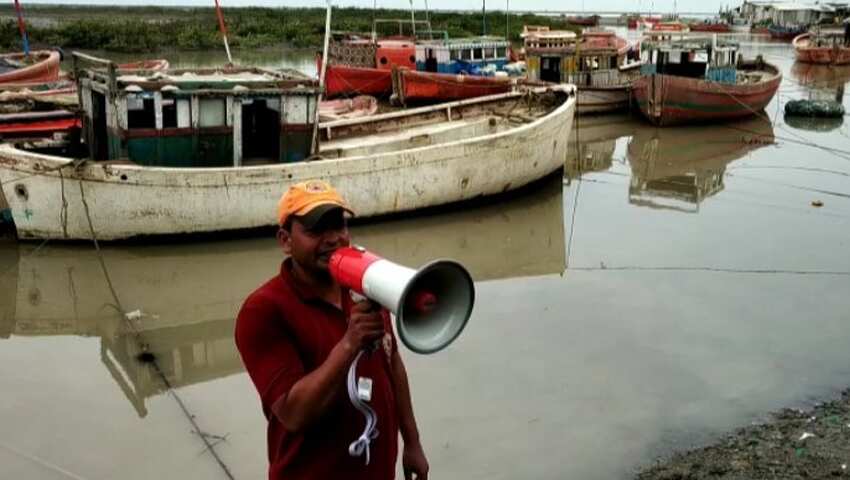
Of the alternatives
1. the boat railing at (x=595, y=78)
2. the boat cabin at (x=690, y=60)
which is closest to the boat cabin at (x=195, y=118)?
the boat railing at (x=595, y=78)

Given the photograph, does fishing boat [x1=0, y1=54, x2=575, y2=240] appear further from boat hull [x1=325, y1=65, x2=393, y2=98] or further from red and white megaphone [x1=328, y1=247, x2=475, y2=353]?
boat hull [x1=325, y1=65, x2=393, y2=98]

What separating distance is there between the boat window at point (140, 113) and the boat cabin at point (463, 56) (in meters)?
12.1

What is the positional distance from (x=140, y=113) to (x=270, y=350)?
827cm

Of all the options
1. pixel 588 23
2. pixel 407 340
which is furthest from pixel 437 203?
pixel 588 23

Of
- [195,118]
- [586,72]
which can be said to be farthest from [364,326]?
[586,72]

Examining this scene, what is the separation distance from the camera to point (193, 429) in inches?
213

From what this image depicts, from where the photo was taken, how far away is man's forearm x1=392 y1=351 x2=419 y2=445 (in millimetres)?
2588

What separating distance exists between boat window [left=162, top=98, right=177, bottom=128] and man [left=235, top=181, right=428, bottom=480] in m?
7.66

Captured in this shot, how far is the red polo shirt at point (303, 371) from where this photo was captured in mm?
2125

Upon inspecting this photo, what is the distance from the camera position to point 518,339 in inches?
275

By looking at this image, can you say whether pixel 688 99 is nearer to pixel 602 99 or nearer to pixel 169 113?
pixel 602 99

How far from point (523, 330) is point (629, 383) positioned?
4.22 feet

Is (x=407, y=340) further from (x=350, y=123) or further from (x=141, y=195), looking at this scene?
(x=350, y=123)

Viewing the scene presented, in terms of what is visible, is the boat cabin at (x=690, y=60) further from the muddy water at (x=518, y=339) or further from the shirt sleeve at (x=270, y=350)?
the shirt sleeve at (x=270, y=350)
